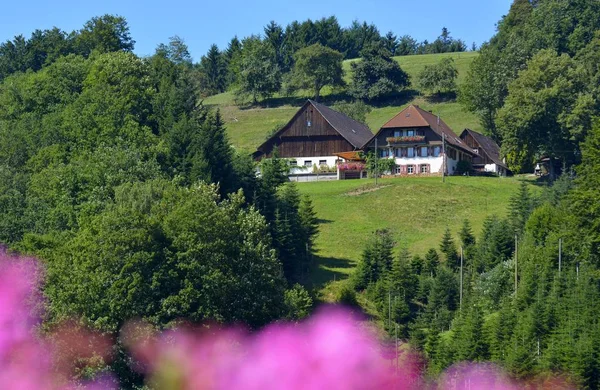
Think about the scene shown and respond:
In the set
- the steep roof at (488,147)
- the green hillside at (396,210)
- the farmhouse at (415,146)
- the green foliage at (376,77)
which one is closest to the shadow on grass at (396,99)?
the green foliage at (376,77)

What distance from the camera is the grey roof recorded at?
3593 inches

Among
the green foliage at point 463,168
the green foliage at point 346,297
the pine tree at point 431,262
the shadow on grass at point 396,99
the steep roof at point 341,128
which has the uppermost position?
the shadow on grass at point 396,99

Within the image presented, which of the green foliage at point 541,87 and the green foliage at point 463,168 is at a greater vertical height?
the green foliage at point 541,87

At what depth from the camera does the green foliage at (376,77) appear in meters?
127

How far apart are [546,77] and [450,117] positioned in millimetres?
33197

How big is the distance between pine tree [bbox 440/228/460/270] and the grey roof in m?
35.8

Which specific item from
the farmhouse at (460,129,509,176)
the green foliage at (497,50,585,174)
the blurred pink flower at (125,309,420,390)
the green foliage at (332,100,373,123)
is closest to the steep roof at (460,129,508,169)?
the farmhouse at (460,129,509,176)

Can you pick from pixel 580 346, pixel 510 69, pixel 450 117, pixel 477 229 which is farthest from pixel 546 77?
pixel 580 346

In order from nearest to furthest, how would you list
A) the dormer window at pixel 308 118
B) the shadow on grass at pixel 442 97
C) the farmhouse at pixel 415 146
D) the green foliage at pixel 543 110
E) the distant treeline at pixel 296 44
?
the green foliage at pixel 543 110 < the farmhouse at pixel 415 146 < the dormer window at pixel 308 118 < the shadow on grass at pixel 442 97 < the distant treeline at pixel 296 44

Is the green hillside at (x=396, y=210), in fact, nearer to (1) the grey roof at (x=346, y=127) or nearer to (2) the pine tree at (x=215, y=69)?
(1) the grey roof at (x=346, y=127)

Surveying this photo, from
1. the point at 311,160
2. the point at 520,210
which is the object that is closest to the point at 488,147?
the point at 311,160

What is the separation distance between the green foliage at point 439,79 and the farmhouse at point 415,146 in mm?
43160

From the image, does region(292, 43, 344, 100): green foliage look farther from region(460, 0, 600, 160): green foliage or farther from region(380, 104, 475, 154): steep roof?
region(380, 104, 475, 154): steep roof

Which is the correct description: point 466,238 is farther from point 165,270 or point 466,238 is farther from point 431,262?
point 165,270
